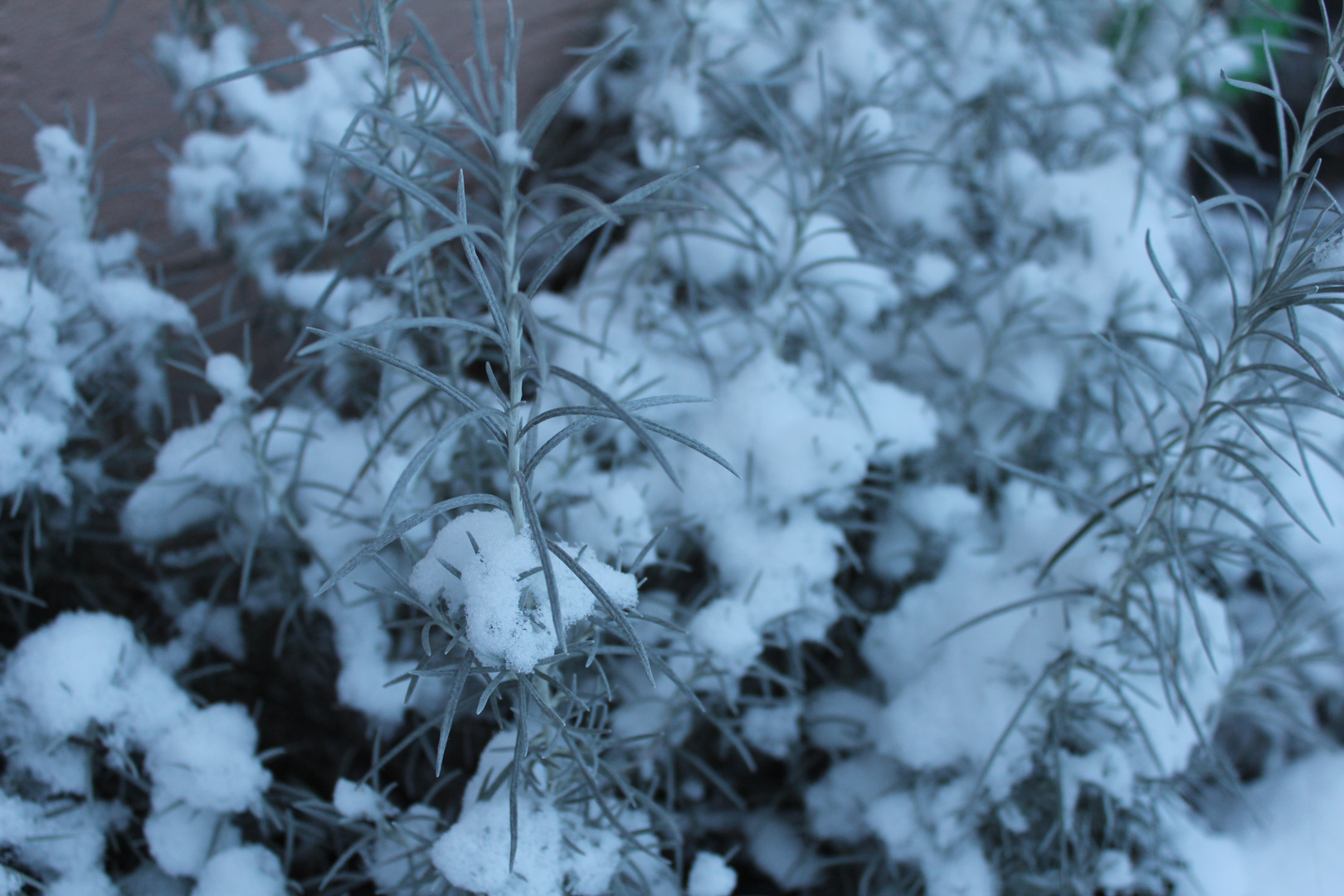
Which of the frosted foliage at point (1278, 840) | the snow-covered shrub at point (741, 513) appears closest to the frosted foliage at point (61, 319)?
the snow-covered shrub at point (741, 513)

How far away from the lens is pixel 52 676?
98cm

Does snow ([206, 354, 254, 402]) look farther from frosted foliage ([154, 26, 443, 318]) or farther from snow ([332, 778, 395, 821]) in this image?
snow ([332, 778, 395, 821])

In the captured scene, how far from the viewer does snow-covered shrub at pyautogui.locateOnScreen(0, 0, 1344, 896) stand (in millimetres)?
865


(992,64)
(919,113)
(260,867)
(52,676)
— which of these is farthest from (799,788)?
(992,64)

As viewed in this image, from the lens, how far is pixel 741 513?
1.25 m

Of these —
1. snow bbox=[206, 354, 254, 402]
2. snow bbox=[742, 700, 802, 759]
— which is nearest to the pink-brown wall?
snow bbox=[206, 354, 254, 402]

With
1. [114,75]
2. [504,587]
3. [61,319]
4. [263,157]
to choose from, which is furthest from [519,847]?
[114,75]

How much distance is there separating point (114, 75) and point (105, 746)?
3.18 ft

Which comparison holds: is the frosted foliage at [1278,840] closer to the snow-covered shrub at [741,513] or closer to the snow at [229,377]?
the snow-covered shrub at [741,513]

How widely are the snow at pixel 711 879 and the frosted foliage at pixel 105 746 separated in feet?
1.66

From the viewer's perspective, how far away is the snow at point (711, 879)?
933mm

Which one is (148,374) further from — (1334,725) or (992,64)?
(1334,725)

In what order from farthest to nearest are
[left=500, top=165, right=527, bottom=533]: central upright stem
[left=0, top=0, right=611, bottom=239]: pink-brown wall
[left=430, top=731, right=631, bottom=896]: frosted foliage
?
[left=0, top=0, right=611, bottom=239]: pink-brown wall, [left=430, top=731, right=631, bottom=896]: frosted foliage, [left=500, top=165, right=527, bottom=533]: central upright stem

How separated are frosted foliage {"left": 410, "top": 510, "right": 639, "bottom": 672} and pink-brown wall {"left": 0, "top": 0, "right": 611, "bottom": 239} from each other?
2.65 ft
